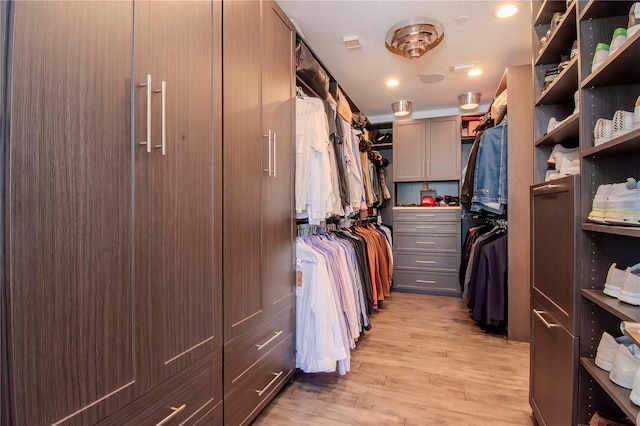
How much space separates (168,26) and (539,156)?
1.81 metres

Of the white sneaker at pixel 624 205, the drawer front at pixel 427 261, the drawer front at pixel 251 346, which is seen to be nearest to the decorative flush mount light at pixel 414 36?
the white sneaker at pixel 624 205

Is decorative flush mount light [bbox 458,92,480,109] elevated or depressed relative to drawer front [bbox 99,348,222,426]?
elevated

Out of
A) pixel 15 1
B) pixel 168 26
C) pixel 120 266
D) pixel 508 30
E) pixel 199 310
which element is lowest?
pixel 199 310

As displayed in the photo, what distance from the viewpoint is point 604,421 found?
1077mm

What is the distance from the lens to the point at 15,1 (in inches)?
26.4

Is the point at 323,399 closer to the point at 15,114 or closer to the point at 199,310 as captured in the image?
the point at 199,310

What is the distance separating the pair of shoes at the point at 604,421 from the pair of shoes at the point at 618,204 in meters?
0.66

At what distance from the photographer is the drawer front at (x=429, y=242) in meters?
4.00

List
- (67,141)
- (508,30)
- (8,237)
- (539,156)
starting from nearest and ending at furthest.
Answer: (8,237)
(67,141)
(539,156)
(508,30)

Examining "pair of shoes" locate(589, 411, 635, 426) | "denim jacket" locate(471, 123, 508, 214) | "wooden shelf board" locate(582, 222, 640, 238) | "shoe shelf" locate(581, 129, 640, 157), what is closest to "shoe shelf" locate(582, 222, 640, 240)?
"wooden shelf board" locate(582, 222, 640, 238)

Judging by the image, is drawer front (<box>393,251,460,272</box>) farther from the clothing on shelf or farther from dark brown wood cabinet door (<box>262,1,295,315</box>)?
dark brown wood cabinet door (<box>262,1,295,315</box>)

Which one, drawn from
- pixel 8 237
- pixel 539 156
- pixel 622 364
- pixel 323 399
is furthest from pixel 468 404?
pixel 8 237

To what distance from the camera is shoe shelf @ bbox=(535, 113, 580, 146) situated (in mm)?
1314

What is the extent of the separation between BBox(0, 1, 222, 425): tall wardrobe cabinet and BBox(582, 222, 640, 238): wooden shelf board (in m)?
1.36
